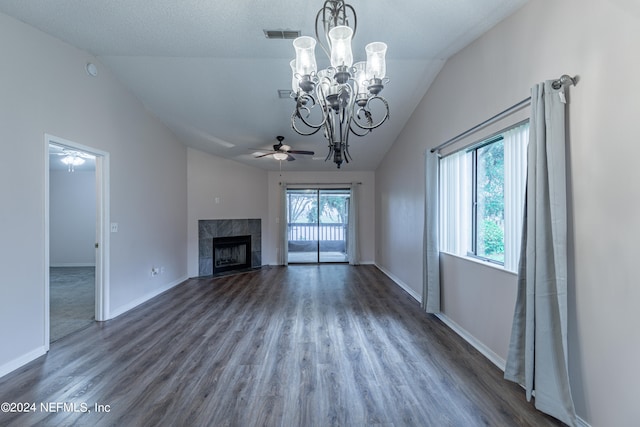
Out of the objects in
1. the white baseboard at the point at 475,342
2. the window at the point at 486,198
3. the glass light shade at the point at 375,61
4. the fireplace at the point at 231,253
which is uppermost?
the glass light shade at the point at 375,61

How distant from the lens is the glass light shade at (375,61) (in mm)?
1948

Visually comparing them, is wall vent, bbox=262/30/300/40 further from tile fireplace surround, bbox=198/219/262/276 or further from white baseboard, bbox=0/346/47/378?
tile fireplace surround, bbox=198/219/262/276

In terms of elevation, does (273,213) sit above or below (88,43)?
below

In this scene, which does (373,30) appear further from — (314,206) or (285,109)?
(314,206)

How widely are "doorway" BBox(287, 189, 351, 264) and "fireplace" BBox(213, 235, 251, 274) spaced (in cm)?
118

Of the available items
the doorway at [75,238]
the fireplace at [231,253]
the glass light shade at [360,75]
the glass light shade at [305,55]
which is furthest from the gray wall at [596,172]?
the fireplace at [231,253]

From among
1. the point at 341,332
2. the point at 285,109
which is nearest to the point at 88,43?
the point at 285,109

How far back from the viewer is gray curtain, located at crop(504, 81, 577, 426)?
180 cm

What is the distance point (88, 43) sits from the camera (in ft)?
9.91

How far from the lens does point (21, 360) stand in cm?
248

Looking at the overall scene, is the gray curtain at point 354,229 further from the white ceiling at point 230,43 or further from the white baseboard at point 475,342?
the white baseboard at point 475,342

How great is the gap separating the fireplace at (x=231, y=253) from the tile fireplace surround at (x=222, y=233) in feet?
0.34

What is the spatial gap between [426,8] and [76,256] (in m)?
8.64

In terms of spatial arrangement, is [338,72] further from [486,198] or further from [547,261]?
[486,198]
